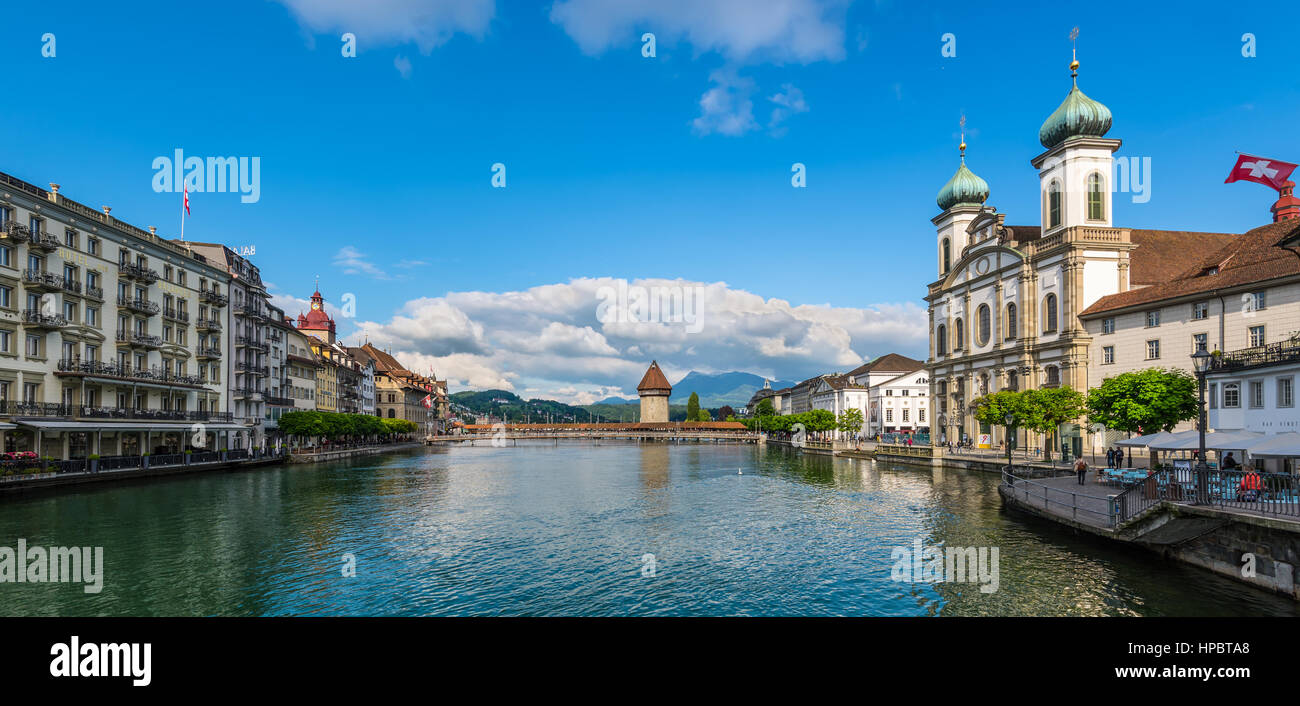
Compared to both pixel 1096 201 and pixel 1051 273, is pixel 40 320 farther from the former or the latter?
pixel 1096 201

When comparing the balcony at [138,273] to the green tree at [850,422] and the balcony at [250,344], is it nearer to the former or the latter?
the balcony at [250,344]

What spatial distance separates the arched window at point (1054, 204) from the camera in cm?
7381

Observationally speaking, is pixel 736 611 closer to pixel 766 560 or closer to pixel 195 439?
pixel 766 560

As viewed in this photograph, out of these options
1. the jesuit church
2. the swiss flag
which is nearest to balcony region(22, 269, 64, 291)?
the swiss flag

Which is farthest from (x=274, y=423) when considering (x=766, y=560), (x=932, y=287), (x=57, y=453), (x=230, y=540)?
(x=932, y=287)

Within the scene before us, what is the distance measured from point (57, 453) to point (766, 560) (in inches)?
1926

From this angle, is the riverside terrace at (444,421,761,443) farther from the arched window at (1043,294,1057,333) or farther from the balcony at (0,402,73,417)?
the balcony at (0,402,73,417)

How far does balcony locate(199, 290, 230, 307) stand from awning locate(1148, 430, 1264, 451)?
→ 7139 cm

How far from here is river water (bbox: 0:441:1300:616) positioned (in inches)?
704

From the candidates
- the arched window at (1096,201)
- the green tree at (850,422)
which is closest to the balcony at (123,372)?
the arched window at (1096,201)

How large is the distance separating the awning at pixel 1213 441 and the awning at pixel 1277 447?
787mm

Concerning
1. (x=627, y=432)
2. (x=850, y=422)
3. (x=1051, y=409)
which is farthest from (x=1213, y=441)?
(x=627, y=432)

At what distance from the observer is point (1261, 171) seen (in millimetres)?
30391
